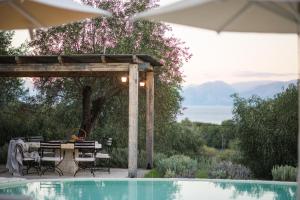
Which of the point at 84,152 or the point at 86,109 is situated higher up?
the point at 86,109

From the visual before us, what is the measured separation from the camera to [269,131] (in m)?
13.0

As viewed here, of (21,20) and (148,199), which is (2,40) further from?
(21,20)

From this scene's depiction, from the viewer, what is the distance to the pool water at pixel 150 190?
33.3 feet

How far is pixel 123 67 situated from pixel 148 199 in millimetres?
3803

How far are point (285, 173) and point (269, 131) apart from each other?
3.84 feet

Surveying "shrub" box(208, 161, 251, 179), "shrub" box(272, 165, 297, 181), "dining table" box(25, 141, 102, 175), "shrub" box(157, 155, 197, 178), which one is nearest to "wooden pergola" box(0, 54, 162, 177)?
"dining table" box(25, 141, 102, 175)

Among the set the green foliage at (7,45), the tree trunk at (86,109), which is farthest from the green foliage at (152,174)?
the green foliage at (7,45)

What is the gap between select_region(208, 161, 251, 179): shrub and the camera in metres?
13.2

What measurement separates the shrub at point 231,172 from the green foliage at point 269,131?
14.4 inches

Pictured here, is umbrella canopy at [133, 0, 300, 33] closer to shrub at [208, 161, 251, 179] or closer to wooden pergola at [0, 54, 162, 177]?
wooden pergola at [0, 54, 162, 177]

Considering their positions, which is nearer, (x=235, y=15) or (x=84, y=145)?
(x=235, y=15)

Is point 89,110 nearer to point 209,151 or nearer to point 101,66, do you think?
point 101,66

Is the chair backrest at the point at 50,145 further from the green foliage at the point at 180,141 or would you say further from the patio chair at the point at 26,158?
the green foliage at the point at 180,141

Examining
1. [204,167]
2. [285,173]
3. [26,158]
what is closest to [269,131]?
[285,173]
